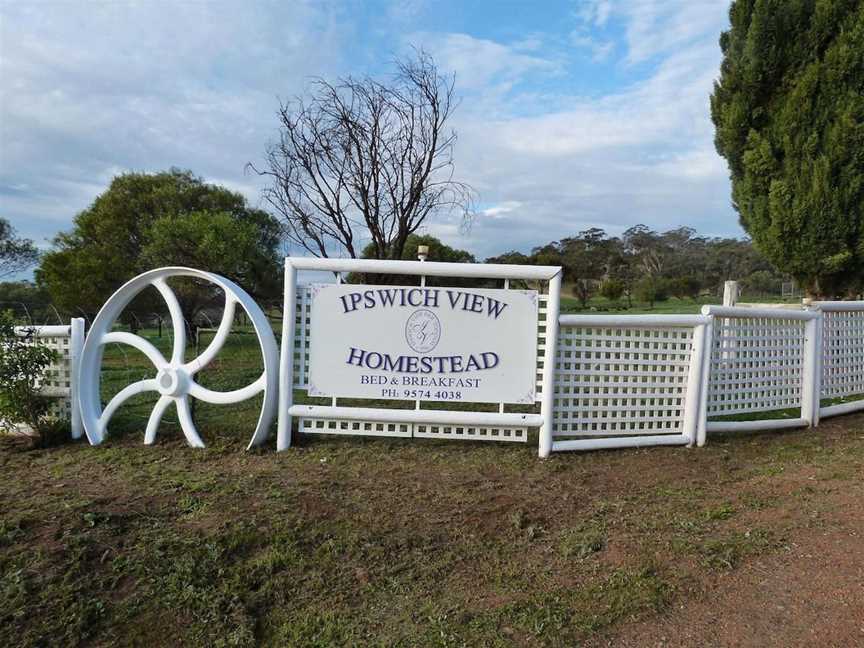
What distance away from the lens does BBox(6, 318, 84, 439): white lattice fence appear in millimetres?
4977

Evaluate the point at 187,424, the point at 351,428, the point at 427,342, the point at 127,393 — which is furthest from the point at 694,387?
the point at 127,393

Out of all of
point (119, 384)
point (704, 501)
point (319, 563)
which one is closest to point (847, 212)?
point (704, 501)

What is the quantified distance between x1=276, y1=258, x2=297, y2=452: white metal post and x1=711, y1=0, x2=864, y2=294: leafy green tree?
305 inches

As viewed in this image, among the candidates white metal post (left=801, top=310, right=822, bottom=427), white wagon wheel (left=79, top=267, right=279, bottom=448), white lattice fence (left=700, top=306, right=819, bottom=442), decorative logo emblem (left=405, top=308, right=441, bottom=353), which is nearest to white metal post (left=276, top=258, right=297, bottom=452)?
white wagon wheel (left=79, top=267, right=279, bottom=448)

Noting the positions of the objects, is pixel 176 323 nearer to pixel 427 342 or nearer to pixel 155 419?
pixel 155 419

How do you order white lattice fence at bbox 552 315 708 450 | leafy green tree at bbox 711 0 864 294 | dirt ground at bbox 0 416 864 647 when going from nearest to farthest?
dirt ground at bbox 0 416 864 647 → white lattice fence at bbox 552 315 708 450 → leafy green tree at bbox 711 0 864 294

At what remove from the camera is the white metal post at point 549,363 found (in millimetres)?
4637

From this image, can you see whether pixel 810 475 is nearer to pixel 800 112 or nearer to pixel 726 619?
pixel 726 619

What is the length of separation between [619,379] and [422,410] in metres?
1.79

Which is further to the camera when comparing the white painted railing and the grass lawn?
the white painted railing

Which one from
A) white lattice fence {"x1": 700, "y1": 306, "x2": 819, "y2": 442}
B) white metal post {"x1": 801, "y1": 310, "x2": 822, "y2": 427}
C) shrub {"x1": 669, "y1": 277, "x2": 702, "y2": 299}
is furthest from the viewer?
shrub {"x1": 669, "y1": 277, "x2": 702, "y2": 299}

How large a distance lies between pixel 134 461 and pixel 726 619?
4169 mm

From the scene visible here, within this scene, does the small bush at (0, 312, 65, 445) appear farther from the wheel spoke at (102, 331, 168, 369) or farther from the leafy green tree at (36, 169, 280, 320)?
the leafy green tree at (36, 169, 280, 320)

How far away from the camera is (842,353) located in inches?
249
